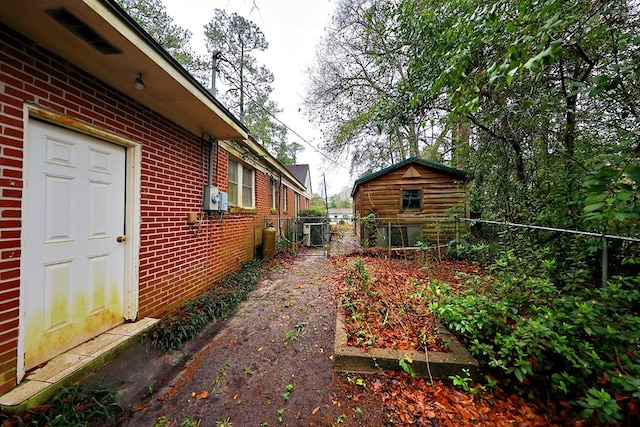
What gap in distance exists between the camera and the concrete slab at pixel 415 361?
1.97 m

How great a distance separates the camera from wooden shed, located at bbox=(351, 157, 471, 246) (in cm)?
729

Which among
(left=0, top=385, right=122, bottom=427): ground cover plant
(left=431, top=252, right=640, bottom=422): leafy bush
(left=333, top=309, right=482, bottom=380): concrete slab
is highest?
(left=431, top=252, right=640, bottom=422): leafy bush

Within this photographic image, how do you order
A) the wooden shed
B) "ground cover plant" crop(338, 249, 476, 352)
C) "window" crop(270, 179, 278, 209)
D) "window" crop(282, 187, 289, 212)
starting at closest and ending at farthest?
1. "ground cover plant" crop(338, 249, 476, 352)
2. the wooden shed
3. "window" crop(270, 179, 278, 209)
4. "window" crop(282, 187, 289, 212)

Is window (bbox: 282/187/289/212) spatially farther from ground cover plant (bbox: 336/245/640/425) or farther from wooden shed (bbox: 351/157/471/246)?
ground cover plant (bbox: 336/245/640/425)

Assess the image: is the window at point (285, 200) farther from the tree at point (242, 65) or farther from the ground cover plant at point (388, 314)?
the ground cover plant at point (388, 314)

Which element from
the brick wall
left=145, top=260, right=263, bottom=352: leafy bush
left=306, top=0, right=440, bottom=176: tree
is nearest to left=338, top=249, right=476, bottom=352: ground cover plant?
left=145, top=260, right=263, bottom=352: leafy bush

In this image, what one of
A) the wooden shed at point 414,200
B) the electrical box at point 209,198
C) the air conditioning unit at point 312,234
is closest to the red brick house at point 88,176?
the electrical box at point 209,198

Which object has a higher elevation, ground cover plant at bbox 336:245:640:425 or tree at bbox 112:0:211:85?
tree at bbox 112:0:211:85

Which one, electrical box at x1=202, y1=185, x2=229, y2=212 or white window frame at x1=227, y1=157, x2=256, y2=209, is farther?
white window frame at x1=227, y1=157, x2=256, y2=209

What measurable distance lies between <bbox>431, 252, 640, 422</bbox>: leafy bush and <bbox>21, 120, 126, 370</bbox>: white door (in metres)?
3.58

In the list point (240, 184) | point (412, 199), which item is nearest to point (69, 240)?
point (240, 184)

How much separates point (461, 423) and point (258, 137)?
1629cm

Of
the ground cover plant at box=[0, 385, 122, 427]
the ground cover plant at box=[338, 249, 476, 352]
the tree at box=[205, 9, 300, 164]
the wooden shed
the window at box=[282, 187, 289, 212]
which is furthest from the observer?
the window at box=[282, 187, 289, 212]

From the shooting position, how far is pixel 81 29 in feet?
5.89
